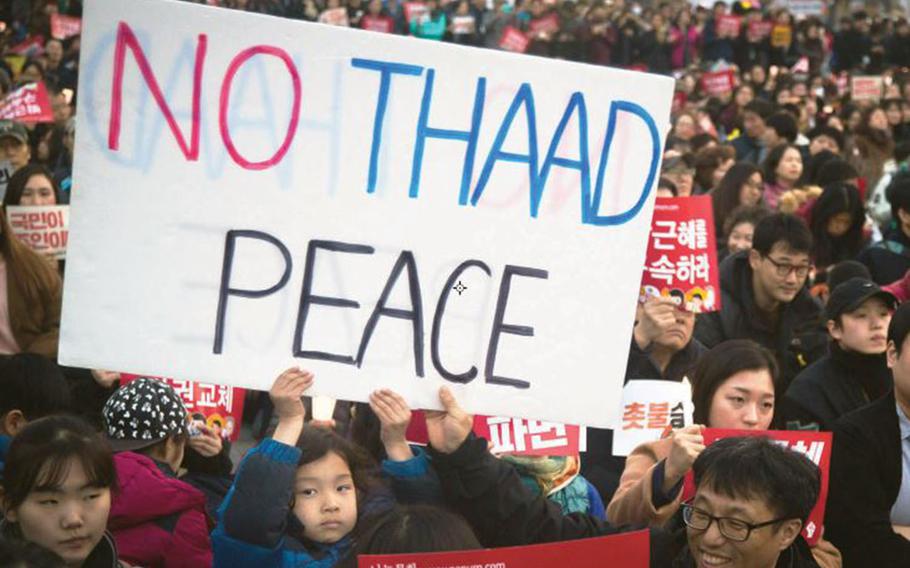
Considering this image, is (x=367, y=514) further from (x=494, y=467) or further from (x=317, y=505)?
(x=494, y=467)

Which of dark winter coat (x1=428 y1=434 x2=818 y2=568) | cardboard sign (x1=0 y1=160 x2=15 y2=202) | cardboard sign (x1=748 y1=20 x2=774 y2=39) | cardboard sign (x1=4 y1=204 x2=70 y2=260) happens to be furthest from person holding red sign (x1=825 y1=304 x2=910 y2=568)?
cardboard sign (x1=748 y1=20 x2=774 y2=39)

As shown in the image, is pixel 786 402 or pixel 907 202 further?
pixel 907 202

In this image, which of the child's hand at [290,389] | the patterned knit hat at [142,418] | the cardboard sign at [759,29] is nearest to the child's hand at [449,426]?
the child's hand at [290,389]

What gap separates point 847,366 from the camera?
4777 mm

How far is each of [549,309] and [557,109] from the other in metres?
0.46

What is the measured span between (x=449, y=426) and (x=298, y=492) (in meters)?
0.43

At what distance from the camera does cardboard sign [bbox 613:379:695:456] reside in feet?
13.5

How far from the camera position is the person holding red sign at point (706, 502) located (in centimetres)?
315

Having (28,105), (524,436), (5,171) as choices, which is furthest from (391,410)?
(28,105)

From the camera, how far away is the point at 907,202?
684 cm

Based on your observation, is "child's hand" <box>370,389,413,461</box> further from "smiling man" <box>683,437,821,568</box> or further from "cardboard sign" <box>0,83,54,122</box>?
"cardboard sign" <box>0,83,54,122</box>

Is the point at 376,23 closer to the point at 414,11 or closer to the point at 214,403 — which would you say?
the point at 414,11

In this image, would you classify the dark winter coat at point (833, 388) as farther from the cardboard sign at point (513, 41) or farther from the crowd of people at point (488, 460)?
the cardboard sign at point (513, 41)

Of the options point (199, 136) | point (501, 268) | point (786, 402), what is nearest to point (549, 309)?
point (501, 268)
